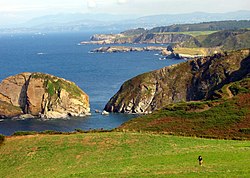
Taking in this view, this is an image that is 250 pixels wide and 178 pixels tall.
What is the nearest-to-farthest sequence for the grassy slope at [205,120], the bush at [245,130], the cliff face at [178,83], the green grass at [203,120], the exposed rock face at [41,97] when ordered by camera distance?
the bush at [245,130] → the grassy slope at [205,120] → the green grass at [203,120] → the exposed rock face at [41,97] → the cliff face at [178,83]

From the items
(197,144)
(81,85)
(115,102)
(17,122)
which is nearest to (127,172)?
(197,144)

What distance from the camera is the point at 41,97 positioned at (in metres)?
119

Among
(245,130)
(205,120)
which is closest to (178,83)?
(205,120)

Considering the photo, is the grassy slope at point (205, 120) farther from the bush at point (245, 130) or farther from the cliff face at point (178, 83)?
the cliff face at point (178, 83)

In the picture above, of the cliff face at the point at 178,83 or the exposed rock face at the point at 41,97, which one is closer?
the exposed rock face at the point at 41,97

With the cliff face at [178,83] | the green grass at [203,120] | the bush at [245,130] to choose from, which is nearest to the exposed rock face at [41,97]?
the cliff face at [178,83]

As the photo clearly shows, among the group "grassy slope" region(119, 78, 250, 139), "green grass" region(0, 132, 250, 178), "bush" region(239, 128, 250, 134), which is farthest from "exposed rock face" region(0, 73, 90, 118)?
"green grass" region(0, 132, 250, 178)

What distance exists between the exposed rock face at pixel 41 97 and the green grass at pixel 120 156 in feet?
214

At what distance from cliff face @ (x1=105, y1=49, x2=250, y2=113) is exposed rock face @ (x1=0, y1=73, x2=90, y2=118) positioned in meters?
10.9

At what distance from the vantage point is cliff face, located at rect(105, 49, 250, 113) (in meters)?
123

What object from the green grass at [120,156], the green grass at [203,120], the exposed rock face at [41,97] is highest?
the green grass at [120,156]

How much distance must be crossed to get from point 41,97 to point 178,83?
42.7 m

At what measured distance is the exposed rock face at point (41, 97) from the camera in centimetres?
11669

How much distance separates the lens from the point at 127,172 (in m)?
32.1
